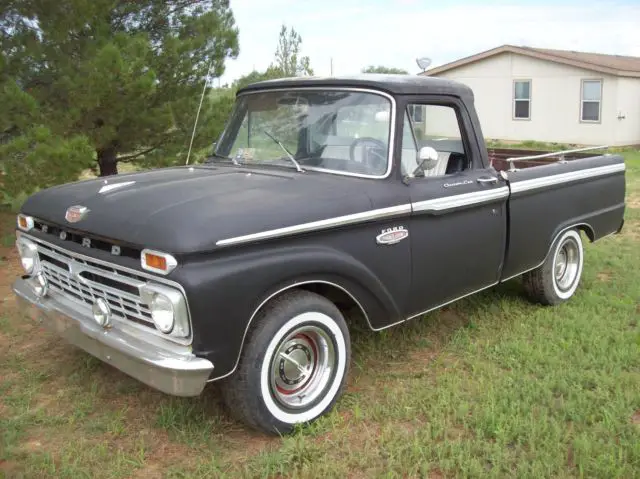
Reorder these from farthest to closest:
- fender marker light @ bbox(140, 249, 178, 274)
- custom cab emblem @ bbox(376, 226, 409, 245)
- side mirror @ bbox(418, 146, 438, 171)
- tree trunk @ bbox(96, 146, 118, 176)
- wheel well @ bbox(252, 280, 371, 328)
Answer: tree trunk @ bbox(96, 146, 118, 176), side mirror @ bbox(418, 146, 438, 171), custom cab emblem @ bbox(376, 226, 409, 245), wheel well @ bbox(252, 280, 371, 328), fender marker light @ bbox(140, 249, 178, 274)

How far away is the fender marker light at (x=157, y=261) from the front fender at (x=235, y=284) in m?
0.06

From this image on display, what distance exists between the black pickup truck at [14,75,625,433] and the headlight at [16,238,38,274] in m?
0.02

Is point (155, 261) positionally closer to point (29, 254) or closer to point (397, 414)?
point (29, 254)

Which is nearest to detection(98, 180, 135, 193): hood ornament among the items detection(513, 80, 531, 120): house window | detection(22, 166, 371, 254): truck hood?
detection(22, 166, 371, 254): truck hood

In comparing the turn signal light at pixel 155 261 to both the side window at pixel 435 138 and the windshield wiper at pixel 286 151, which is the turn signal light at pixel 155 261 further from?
the side window at pixel 435 138

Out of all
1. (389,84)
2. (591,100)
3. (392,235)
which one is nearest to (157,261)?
(392,235)

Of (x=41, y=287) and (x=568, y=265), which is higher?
(x=41, y=287)

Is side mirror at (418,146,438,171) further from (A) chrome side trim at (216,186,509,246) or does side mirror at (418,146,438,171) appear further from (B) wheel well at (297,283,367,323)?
(B) wheel well at (297,283,367,323)

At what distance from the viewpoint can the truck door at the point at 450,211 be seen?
12.5 ft

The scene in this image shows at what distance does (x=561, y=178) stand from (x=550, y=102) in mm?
14483

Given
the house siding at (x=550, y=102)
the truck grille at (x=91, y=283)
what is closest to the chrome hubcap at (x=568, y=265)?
the truck grille at (x=91, y=283)

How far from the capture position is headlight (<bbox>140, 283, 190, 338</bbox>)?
2.79 metres

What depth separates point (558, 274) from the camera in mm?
5441

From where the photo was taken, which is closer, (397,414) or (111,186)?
(397,414)
